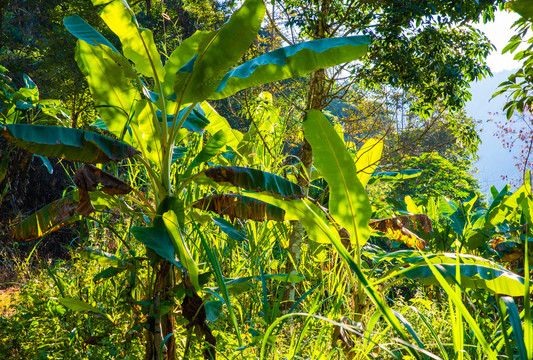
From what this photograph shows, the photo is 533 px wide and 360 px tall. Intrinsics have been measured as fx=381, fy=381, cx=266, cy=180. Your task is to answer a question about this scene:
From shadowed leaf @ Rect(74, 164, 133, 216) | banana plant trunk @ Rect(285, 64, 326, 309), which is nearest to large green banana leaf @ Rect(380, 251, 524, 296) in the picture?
banana plant trunk @ Rect(285, 64, 326, 309)

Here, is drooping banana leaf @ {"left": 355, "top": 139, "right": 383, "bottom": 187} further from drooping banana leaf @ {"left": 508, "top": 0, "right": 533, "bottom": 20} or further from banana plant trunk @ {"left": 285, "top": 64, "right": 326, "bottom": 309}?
drooping banana leaf @ {"left": 508, "top": 0, "right": 533, "bottom": 20}

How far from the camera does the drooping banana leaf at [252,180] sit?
77.3 inches

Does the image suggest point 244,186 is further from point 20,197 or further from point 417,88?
point 20,197

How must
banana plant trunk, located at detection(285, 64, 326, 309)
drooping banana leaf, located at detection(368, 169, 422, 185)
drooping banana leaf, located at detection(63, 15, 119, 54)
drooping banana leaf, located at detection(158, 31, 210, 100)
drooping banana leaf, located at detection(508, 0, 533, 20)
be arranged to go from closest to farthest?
1. drooping banana leaf, located at detection(508, 0, 533, 20)
2. drooping banana leaf, located at detection(63, 15, 119, 54)
3. drooping banana leaf, located at detection(158, 31, 210, 100)
4. banana plant trunk, located at detection(285, 64, 326, 309)
5. drooping banana leaf, located at detection(368, 169, 422, 185)

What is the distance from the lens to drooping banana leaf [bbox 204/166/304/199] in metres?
1.96

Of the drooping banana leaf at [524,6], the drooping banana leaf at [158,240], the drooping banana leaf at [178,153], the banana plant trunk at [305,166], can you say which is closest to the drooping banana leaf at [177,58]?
the drooping banana leaf at [178,153]

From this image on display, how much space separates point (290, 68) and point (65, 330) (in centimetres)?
211

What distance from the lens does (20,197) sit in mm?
5758

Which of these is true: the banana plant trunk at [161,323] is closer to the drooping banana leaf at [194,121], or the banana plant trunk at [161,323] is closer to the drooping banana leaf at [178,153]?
the drooping banana leaf at [178,153]

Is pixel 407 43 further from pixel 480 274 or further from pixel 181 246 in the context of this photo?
pixel 181 246

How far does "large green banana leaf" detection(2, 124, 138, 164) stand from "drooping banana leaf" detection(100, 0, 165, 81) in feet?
2.16

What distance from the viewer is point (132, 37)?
2.23 m

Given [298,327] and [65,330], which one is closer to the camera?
[65,330]

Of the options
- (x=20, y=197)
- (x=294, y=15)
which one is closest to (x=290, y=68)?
(x=294, y=15)
